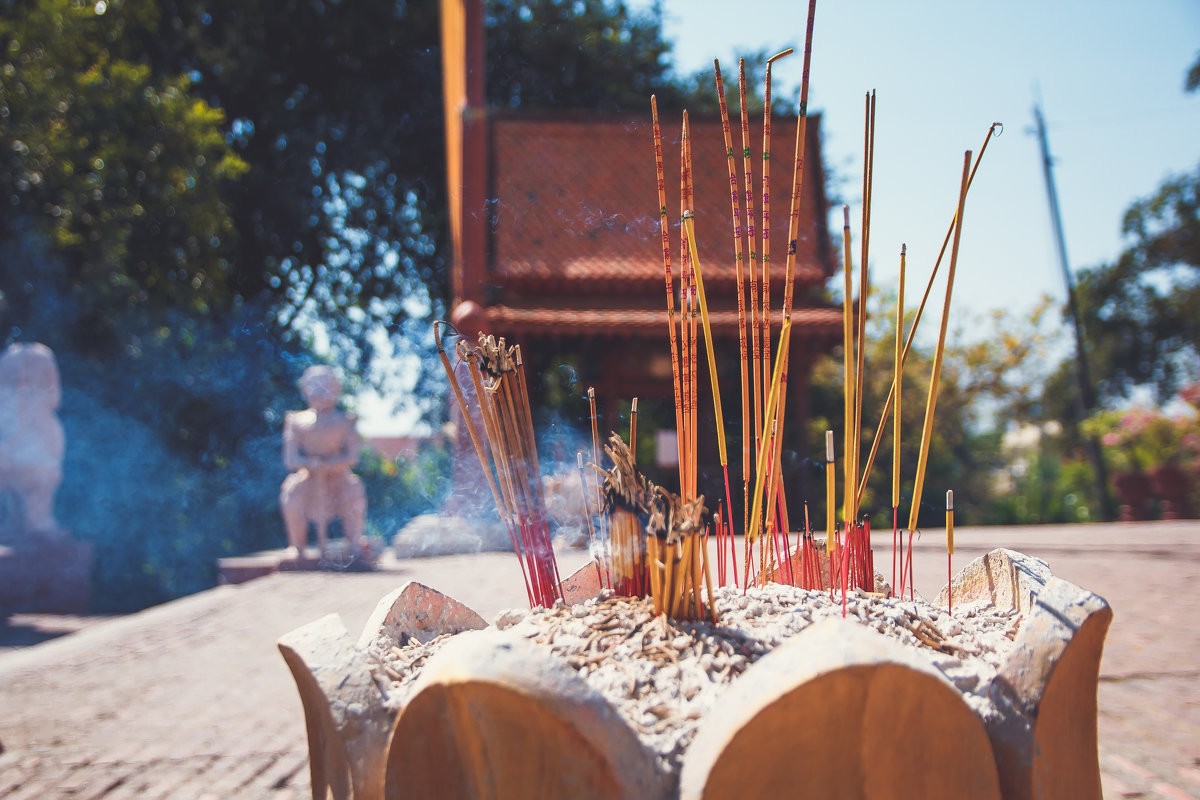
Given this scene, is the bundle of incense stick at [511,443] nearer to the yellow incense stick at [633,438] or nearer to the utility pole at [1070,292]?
the yellow incense stick at [633,438]

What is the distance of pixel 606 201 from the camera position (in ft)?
18.5

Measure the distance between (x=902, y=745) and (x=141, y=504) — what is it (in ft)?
35.4

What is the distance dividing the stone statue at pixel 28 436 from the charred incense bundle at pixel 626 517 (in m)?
7.79

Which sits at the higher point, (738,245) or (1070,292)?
(1070,292)

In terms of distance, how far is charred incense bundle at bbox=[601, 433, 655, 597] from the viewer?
3.41ft

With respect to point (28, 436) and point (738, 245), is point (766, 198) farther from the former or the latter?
point (28, 436)

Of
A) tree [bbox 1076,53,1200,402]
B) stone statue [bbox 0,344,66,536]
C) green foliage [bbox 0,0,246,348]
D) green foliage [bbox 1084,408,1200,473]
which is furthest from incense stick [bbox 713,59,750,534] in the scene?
tree [bbox 1076,53,1200,402]

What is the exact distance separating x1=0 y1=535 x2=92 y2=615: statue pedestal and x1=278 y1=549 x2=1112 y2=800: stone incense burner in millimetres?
7587

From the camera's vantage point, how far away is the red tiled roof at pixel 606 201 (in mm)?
4883

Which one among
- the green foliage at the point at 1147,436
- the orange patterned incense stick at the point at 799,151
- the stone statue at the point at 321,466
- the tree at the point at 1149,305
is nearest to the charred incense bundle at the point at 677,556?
the orange patterned incense stick at the point at 799,151

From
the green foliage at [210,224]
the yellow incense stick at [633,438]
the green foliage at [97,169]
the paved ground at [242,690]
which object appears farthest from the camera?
the green foliage at [210,224]

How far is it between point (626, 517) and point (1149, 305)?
22722 millimetres

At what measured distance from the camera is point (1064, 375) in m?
21.0

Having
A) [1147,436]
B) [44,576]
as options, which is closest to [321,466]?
[44,576]
